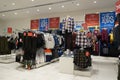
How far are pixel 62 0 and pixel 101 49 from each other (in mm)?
4353

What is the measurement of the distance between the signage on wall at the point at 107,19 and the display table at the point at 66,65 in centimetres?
697

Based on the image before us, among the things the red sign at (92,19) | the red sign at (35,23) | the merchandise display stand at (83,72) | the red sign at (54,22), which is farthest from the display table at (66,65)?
the red sign at (35,23)

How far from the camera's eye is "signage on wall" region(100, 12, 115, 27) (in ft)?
33.6

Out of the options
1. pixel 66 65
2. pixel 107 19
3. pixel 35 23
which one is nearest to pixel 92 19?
pixel 107 19

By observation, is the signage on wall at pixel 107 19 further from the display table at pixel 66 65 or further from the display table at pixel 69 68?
the display table at pixel 66 65

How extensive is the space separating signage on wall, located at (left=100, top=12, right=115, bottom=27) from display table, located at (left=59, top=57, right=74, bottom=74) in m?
6.97

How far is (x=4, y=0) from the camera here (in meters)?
9.25

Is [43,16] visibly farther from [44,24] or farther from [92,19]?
[92,19]

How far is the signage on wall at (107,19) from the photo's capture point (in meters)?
10.2

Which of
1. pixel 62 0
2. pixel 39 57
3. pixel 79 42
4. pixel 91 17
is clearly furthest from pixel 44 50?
pixel 91 17

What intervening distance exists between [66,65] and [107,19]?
23.8ft

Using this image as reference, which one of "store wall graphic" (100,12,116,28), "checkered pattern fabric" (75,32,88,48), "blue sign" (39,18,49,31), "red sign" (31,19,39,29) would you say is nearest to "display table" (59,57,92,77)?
"checkered pattern fabric" (75,32,88,48)

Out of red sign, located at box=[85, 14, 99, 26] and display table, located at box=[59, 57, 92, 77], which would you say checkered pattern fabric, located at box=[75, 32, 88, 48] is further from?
red sign, located at box=[85, 14, 99, 26]

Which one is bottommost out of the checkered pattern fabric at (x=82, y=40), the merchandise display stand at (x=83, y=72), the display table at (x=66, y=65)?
the merchandise display stand at (x=83, y=72)
